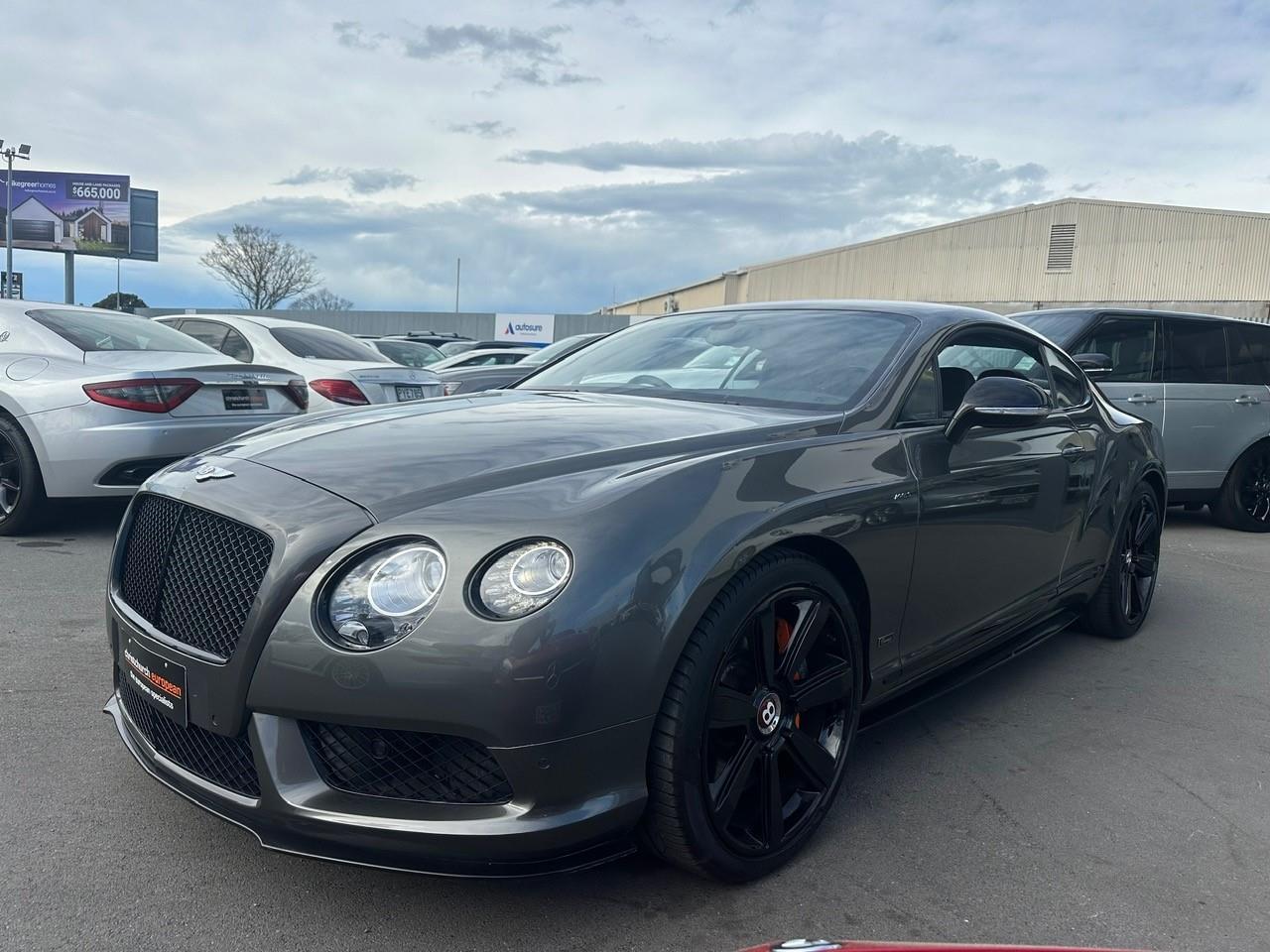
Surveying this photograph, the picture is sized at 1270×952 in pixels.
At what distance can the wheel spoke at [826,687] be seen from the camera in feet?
8.59

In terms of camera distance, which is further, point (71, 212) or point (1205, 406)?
point (71, 212)

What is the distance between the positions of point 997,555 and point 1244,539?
5.59 meters

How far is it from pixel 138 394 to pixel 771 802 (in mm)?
4830

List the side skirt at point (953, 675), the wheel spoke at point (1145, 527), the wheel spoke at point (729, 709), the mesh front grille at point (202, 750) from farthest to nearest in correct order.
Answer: the wheel spoke at point (1145, 527), the side skirt at point (953, 675), the wheel spoke at point (729, 709), the mesh front grille at point (202, 750)

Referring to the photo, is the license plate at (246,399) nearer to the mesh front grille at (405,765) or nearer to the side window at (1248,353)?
the mesh front grille at (405,765)

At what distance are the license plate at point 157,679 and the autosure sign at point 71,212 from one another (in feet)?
168

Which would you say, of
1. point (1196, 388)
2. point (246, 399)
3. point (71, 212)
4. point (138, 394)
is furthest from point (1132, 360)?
point (71, 212)

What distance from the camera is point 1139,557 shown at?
16.4 ft

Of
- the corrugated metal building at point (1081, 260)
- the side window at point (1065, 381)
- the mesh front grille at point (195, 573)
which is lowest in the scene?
the mesh front grille at point (195, 573)

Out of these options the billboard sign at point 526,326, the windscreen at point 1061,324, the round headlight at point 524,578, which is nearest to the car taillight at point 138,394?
the round headlight at point 524,578

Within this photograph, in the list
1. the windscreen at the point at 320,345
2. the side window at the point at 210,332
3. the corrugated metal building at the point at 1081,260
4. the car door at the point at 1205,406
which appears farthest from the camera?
the corrugated metal building at the point at 1081,260

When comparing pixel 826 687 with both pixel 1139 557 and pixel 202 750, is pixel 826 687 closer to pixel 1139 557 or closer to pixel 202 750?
pixel 202 750

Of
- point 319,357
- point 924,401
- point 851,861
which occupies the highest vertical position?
point 924,401

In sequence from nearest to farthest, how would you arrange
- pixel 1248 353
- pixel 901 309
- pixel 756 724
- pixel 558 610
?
1. pixel 558 610
2. pixel 756 724
3. pixel 901 309
4. pixel 1248 353
